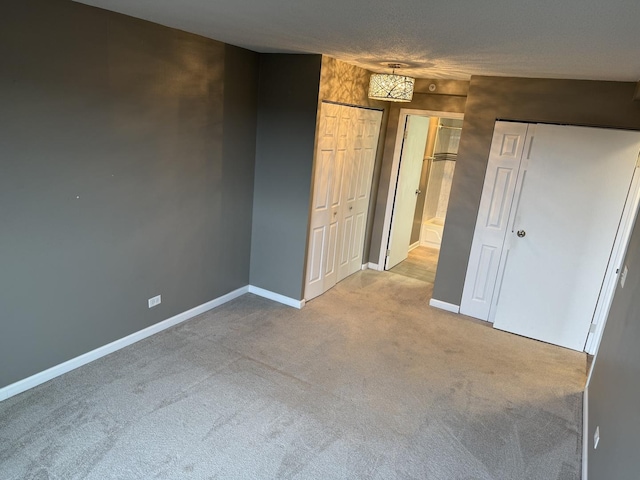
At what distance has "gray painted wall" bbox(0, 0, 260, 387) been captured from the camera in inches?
95.6

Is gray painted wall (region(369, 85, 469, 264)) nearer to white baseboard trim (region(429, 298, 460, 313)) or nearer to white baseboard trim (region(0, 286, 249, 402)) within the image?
white baseboard trim (region(429, 298, 460, 313))

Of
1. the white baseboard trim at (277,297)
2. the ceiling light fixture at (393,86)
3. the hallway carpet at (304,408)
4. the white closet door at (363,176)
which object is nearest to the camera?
the hallway carpet at (304,408)

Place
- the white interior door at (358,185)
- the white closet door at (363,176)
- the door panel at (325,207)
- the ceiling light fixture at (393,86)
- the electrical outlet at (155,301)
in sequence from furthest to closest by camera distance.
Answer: the white closet door at (363,176) → the white interior door at (358,185) → the door panel at (325,207) → the ceiling light fixture at (393,86) → the electrical outlet at (155,301)

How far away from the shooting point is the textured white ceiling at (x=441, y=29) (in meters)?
1.72

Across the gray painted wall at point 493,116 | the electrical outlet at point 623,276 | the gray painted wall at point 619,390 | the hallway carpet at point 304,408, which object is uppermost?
the gray painted wall at point 493,116

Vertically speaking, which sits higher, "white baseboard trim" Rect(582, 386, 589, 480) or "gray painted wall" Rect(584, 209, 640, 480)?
"gray painted wall" Rect(584, 209, 640, 480)

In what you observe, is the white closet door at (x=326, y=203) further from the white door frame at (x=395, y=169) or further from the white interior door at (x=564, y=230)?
the white interior door at (x=564, y=230)

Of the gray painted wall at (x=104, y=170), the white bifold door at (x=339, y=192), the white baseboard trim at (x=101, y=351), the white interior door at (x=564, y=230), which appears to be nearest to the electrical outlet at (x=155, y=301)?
the gray painted wall at (x=104, y=170)

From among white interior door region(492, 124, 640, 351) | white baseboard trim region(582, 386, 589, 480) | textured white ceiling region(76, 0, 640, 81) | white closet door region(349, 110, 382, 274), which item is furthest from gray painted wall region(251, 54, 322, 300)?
A: white baseboard trim region(582, 386, 589, 480)

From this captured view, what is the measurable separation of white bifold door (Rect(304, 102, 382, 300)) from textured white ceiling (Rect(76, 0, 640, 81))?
850mm

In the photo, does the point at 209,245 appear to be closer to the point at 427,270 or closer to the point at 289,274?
the point at 289,274

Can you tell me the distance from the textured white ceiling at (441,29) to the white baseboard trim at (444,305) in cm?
229

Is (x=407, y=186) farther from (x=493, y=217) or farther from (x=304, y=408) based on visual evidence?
(x=304, y=408)

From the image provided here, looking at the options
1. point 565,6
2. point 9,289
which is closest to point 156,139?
point 9,289
